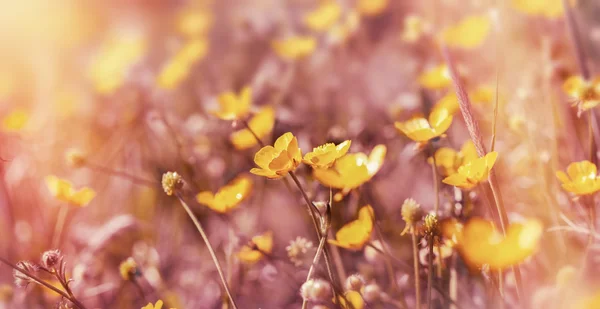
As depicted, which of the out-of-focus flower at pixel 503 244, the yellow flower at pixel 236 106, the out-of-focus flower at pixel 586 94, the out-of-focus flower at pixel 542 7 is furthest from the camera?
the out-of-focus flower at pixel 542 7

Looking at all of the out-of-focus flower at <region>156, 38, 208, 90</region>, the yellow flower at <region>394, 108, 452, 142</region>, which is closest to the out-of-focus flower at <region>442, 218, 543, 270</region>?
the yellow flower at <region>394, 108, 452, 142</region>

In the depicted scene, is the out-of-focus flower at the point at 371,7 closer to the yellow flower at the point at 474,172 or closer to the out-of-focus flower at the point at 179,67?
the out-of-focus flower at the point at 179,67

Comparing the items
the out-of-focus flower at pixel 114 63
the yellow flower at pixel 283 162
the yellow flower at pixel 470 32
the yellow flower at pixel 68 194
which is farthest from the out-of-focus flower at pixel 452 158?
the out-of-focus flower at pixel 114 63

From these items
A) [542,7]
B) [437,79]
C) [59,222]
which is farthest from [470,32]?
[59,222]

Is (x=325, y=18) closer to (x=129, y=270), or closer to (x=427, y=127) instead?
(x=427, y=127)

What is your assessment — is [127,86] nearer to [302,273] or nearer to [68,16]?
[68,16]

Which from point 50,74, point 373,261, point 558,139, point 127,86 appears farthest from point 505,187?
point 50,74
